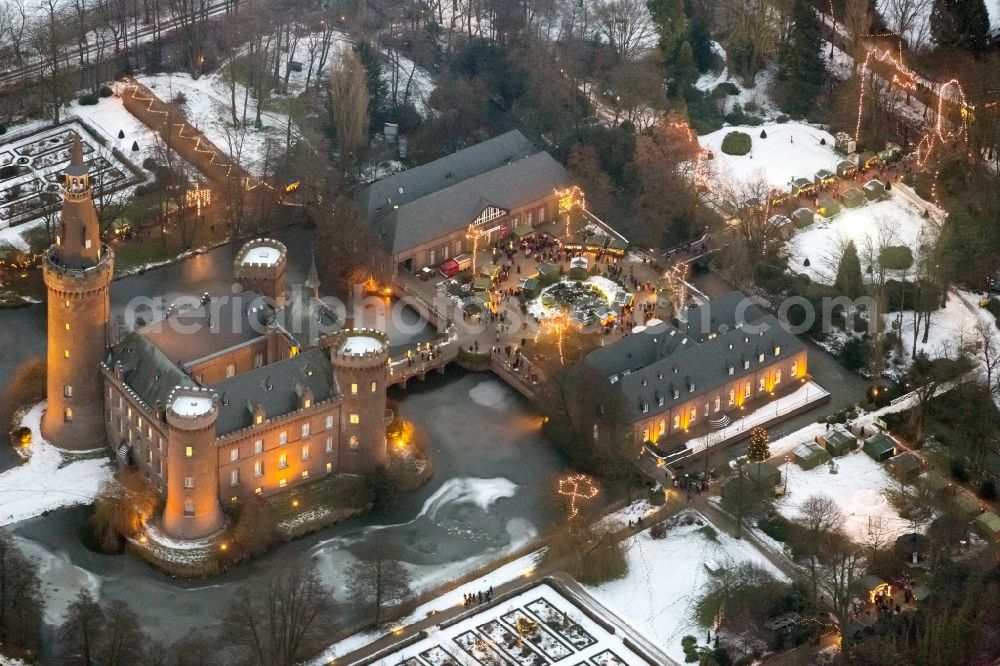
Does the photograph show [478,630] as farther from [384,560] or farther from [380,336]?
[380,336]

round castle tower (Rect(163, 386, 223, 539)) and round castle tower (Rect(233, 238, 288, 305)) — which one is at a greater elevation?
round castle tower (Rect(233, 238, 288, 305))

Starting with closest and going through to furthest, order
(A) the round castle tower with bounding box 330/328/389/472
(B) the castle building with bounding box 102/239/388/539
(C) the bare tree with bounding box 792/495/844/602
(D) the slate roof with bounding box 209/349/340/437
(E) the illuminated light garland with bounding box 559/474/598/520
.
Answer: (C) the bare tree with bounding box 792/495/844/602 < (B) the castle building with bounding box 102/239/388/539 < (D) the slate roof with bounding box 209/349/340/437 < (A) the round castle tower with bounding box 330/328/389/472 < (E) the illuminated light garland with bounding box 559/474/598/520

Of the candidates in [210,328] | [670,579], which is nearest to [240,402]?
[210,328]

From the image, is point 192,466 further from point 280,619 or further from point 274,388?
point 280,619

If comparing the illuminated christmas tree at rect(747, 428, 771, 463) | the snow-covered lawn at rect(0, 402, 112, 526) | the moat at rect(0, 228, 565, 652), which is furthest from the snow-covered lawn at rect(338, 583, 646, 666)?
the snow-covered lawn at rect(0, 402, 112, 526)

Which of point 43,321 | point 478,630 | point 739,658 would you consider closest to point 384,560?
point 478,630

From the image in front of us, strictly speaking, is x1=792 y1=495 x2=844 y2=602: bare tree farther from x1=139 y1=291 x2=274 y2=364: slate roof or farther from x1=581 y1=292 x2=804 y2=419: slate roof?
x1=139 y1=291 x2=274 y2=364: slate roof
